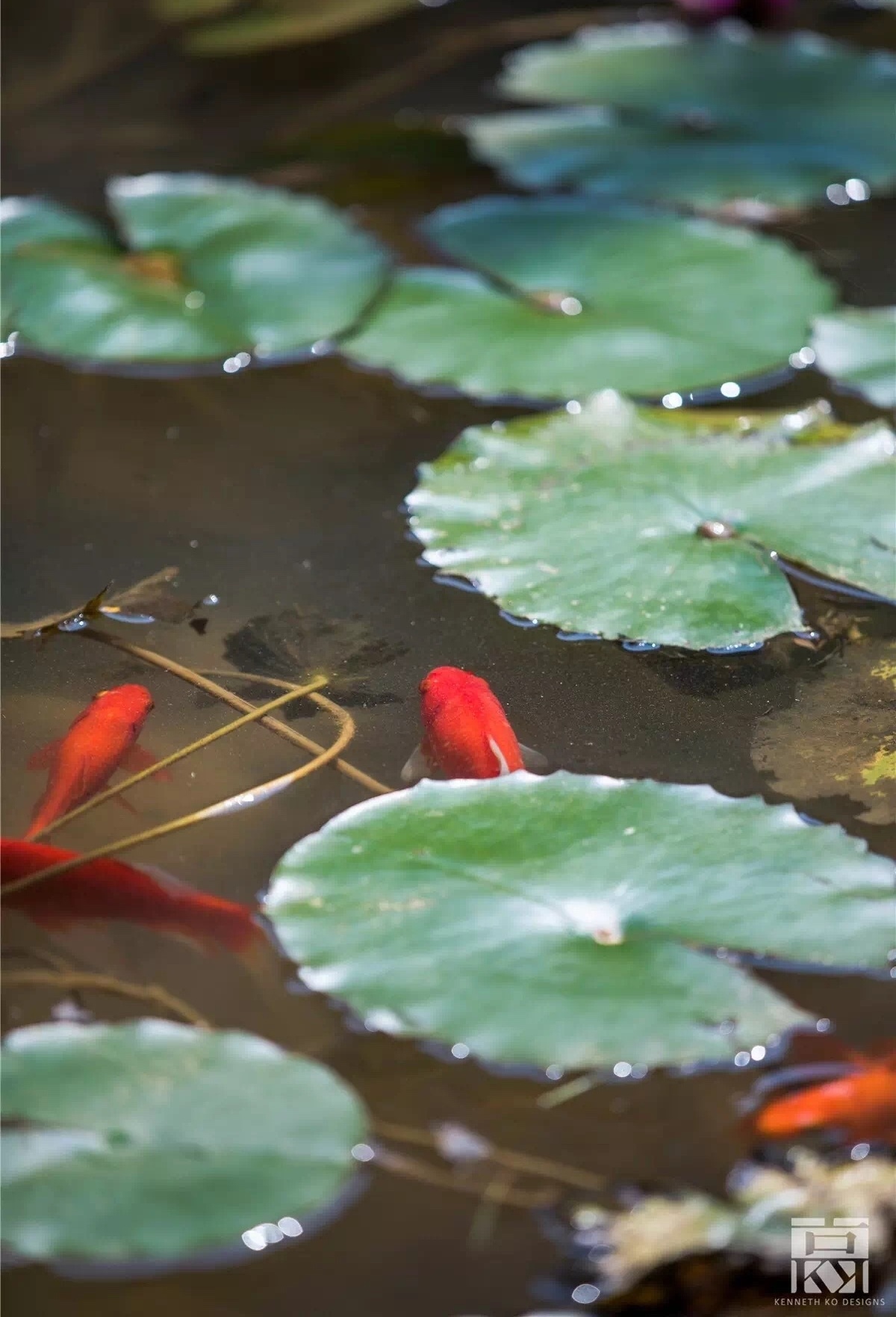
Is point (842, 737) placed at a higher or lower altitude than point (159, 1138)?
lower

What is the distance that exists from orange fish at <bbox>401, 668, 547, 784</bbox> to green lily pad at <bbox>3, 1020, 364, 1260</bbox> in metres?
0.31

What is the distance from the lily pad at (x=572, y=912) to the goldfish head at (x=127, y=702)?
0.25 metres

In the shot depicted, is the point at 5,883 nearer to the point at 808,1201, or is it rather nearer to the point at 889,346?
the point at 808,1201

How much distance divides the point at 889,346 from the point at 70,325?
3.39ft

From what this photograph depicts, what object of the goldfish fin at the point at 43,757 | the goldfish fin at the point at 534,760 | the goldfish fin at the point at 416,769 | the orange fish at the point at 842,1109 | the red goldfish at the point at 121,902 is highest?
the goldfish fin at the point at 43,757

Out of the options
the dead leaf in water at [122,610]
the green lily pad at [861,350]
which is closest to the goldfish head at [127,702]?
the dead leaf in water at [122,610]

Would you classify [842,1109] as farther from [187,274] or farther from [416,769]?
[187,274]

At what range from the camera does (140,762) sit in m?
1.14

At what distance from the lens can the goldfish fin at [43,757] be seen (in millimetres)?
1140

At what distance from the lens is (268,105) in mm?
2490

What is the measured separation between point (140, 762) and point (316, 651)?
0.71ft

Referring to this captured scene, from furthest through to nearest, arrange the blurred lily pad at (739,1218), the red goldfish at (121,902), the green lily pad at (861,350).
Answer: the green lily pad at (861,350)
the red goldfish at (121,902)
the blurred lily pad at (739,1218)

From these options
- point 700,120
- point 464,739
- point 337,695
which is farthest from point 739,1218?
point 700,120

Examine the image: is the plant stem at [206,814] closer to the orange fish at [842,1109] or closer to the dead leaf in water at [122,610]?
the dead leaf in water at [122,610]
